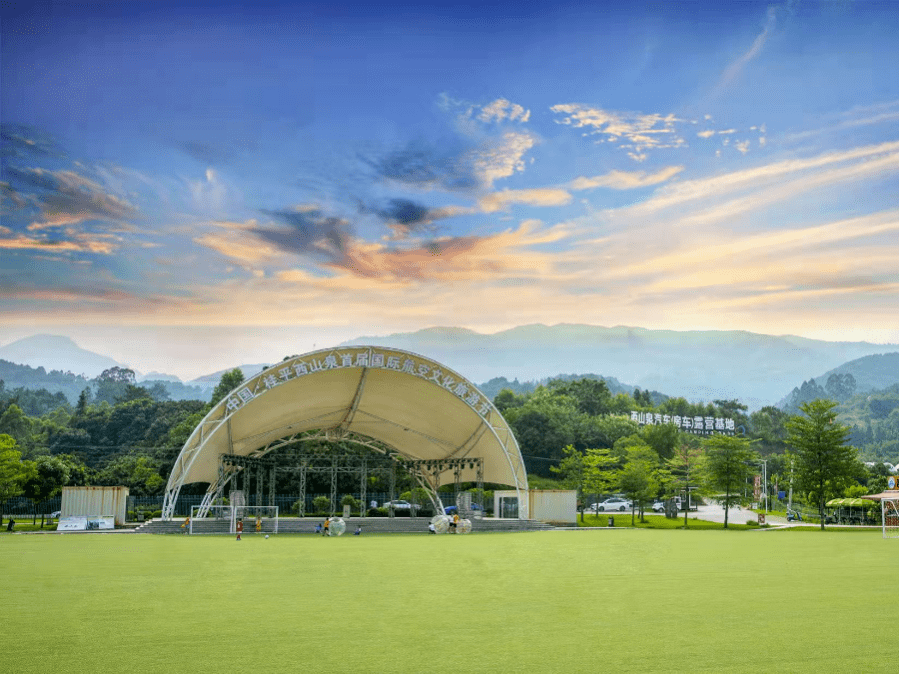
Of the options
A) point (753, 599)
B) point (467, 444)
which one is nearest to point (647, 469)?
point (467, 444)

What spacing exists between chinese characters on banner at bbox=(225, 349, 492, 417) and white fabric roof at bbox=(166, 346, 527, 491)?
1.6 inches

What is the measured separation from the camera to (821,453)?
47500mm

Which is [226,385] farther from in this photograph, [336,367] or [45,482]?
[336,367]

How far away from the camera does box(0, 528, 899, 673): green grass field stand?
7.95 metres

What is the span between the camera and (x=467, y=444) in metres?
43.0

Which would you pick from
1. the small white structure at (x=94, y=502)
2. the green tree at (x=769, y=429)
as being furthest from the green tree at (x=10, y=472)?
the green tree at (x=769, y=429)

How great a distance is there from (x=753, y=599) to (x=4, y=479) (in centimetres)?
3890

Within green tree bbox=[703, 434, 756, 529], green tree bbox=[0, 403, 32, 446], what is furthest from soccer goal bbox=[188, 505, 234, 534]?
green tree bbox=[0, 403, 32, 446]

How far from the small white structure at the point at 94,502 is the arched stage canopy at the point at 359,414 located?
325cm

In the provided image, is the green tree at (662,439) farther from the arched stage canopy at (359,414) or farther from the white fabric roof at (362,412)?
the white fabric roof at (362,412)

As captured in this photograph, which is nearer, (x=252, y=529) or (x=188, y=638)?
(x=188, y=638)

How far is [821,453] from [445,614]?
42.7 metres

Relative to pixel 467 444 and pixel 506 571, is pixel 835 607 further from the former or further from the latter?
pixel 467 444

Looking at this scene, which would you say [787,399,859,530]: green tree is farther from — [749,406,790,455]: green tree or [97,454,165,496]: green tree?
[749,406,790,455]: green tree
